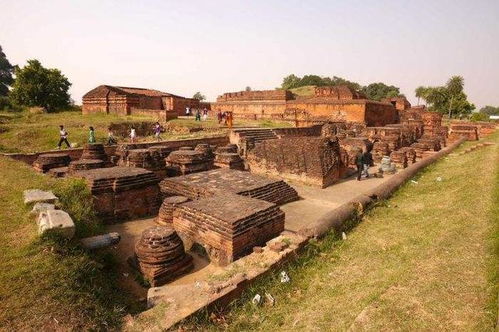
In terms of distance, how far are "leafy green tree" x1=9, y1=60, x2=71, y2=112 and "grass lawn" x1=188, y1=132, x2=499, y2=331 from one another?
87.8ft

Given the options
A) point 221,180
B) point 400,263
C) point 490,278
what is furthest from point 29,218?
point 490,278

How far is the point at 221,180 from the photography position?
25.7 ft

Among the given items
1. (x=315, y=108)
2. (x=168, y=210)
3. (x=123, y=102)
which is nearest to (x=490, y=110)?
(x=315, y=108)

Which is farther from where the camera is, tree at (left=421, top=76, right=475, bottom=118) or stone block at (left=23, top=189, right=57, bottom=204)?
tree at (left=421, top=76, right=475, bottom=118)

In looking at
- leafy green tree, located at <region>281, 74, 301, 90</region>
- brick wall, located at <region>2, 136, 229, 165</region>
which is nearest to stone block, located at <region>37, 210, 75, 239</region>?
brick wall, located at <region>2, 136, 229, 165</region>

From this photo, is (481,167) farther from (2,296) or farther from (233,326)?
(2,296)

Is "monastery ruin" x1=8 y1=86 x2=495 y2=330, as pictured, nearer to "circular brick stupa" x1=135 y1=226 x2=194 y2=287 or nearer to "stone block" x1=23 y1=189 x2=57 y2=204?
"circular brick stupa" x1=135 y1=226 x2=194 y2=287

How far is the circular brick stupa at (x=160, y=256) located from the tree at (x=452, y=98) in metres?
47.4

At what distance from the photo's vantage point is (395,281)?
11.6 feet

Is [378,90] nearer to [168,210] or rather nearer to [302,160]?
[302,160]

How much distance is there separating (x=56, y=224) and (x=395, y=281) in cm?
→ 399

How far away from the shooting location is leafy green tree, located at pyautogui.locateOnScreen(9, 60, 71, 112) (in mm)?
23734

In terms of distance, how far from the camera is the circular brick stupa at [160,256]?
4.29 metres

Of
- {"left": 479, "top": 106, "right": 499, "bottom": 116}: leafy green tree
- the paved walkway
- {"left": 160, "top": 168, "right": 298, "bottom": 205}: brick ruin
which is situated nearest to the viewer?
the paved walkway
